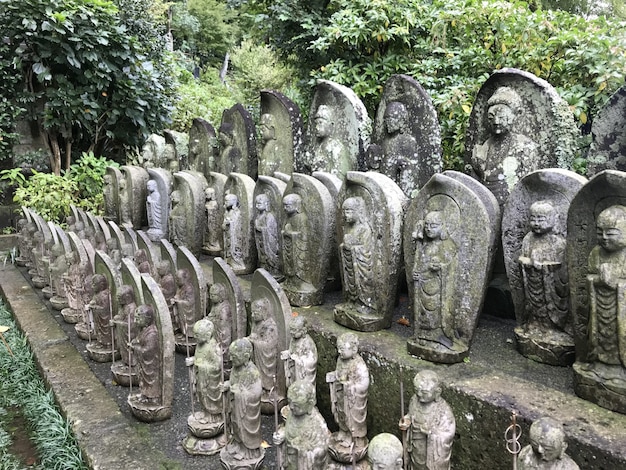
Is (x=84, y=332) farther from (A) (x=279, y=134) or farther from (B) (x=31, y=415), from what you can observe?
(A) (x=279, y=134)

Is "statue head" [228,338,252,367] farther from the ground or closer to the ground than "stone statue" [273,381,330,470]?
farther from the ground

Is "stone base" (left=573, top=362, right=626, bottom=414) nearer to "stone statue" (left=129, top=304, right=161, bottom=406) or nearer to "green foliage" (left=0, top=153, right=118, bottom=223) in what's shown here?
"stone statue" (left=129, top=304, right=161, bottom=406)

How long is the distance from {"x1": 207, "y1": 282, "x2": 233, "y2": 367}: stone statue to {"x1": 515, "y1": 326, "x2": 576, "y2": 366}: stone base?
2.31 m

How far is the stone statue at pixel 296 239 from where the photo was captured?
4961mm

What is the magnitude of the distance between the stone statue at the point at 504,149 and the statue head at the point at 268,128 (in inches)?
132

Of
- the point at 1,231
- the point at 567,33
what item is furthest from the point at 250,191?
the point at 1,231

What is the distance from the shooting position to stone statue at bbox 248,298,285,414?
402 cm

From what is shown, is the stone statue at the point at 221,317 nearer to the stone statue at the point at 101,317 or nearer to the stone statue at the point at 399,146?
the stone statue at the point at 101,317

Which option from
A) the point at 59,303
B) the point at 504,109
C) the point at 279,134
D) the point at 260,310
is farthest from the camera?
the point at 279,134

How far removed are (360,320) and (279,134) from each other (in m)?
3.96

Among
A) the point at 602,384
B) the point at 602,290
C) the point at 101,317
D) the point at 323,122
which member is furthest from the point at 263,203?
the point at 602,384

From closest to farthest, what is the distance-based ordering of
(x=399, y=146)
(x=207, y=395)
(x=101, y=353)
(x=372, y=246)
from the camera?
(x=207, y=395)
(x=372, y=246)
(x=101, y=353)
(x=399, y=146)

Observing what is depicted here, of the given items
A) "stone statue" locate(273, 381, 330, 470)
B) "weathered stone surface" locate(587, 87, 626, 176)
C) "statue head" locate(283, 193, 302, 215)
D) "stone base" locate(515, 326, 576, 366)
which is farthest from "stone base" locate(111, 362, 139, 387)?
"weathered stone surface" locate(587, 87, 626, 176)

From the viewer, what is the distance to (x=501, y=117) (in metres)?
4.75
